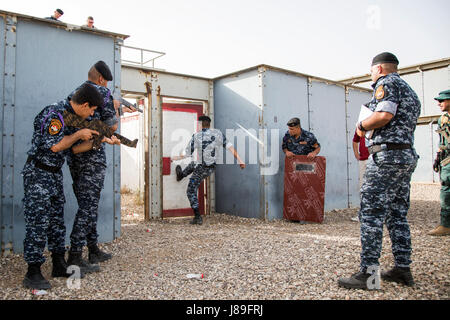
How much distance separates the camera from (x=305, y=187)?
19.9 ft

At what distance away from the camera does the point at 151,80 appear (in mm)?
6465

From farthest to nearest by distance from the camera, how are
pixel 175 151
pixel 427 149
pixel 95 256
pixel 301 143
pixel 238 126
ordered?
pixel 427 149 < pixel 175 151 < pixel 238 126 < pixel 301 143 < pixel 95 256

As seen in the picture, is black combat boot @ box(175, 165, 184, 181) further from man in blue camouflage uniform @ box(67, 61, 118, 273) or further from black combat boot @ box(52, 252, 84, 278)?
black combat boot @ box(52, 252, 84, 278)

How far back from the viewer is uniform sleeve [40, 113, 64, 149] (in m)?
2.81

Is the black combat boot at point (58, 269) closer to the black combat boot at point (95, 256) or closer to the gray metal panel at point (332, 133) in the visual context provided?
the black combat boot at point (95, 256)

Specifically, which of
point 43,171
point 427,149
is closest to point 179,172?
point 43,171

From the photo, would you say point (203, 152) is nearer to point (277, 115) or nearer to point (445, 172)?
point (277, 115)

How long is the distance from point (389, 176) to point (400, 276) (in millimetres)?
845

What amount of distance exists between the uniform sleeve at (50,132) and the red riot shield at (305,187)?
4168mm

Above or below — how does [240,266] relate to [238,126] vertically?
below

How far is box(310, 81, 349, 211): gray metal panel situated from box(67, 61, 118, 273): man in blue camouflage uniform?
4.75 meters
